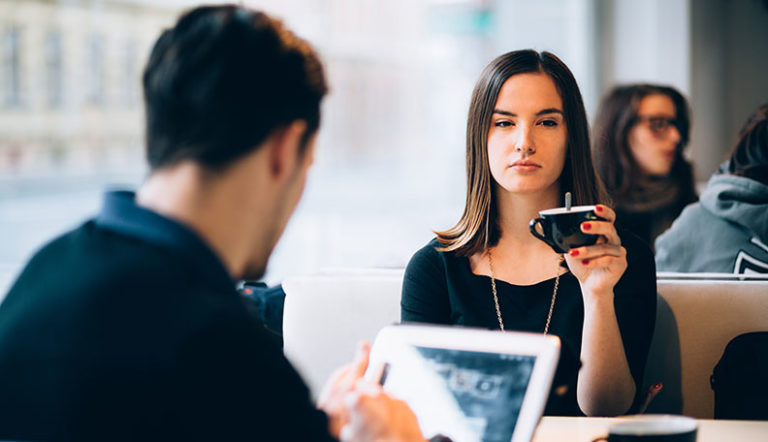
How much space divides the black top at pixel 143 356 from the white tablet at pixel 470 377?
11.1 inches

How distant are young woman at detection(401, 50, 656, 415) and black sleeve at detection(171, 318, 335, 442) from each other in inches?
37.1

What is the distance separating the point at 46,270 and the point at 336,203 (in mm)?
4913

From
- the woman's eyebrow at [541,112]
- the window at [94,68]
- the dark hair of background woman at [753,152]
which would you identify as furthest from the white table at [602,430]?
the window at [94,68]

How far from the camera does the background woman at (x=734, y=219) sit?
209cm

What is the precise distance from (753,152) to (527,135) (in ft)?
2.99

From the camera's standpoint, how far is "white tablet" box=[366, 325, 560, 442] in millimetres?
993

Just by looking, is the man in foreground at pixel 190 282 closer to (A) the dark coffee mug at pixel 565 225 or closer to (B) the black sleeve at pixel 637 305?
(A) the dark coffee mug at pixel 565 225

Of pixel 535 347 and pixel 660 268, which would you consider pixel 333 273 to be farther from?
pixel 535 347

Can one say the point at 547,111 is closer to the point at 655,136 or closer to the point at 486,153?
the point at 486,153

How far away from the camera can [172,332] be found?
2.27ft

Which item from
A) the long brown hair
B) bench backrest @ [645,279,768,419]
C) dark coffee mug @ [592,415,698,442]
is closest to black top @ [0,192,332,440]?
dark coffee mug @ [592,415,698,442]

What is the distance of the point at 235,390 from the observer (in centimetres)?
70

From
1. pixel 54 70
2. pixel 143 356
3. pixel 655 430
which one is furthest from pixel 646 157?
pixel 54 70

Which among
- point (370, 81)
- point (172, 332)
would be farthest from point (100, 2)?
point (172, 332)
